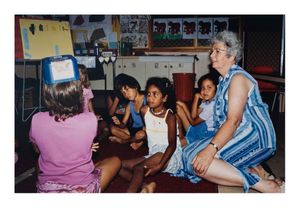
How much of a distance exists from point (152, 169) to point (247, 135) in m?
0.58

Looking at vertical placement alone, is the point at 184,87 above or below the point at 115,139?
above

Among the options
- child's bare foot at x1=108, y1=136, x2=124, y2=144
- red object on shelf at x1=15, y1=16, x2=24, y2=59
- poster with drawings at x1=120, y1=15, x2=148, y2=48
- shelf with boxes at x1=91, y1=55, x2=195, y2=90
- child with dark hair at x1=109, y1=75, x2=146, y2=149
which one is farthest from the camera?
shelf with boxes at x1=91, y1=55, x2=195, y2=90

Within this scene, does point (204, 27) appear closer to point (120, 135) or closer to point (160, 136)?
point (120, 135)

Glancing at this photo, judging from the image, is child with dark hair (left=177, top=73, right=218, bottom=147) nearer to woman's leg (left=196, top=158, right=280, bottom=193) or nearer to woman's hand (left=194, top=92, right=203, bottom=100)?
woman's hand (left=194, top=92, right=203, bottom=100)

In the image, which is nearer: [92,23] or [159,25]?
[92,23]

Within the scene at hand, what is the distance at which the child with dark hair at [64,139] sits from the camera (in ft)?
4.81

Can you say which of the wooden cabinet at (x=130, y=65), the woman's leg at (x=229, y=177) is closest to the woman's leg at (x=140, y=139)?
the woman's leg at (x=229, y=177)

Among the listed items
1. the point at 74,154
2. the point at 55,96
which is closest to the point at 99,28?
the point at 55,96

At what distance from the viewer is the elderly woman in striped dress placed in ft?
5.47

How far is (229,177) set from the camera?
5.65 ft

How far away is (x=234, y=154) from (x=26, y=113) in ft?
4.12

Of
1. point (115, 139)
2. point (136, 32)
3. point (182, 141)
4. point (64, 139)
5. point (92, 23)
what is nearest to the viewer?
point (64, 139)

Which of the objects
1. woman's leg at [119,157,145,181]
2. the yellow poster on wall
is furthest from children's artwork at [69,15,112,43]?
woman's leg at [119,157,145,181]

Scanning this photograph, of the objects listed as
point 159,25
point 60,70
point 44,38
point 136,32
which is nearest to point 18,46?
point 44,38
